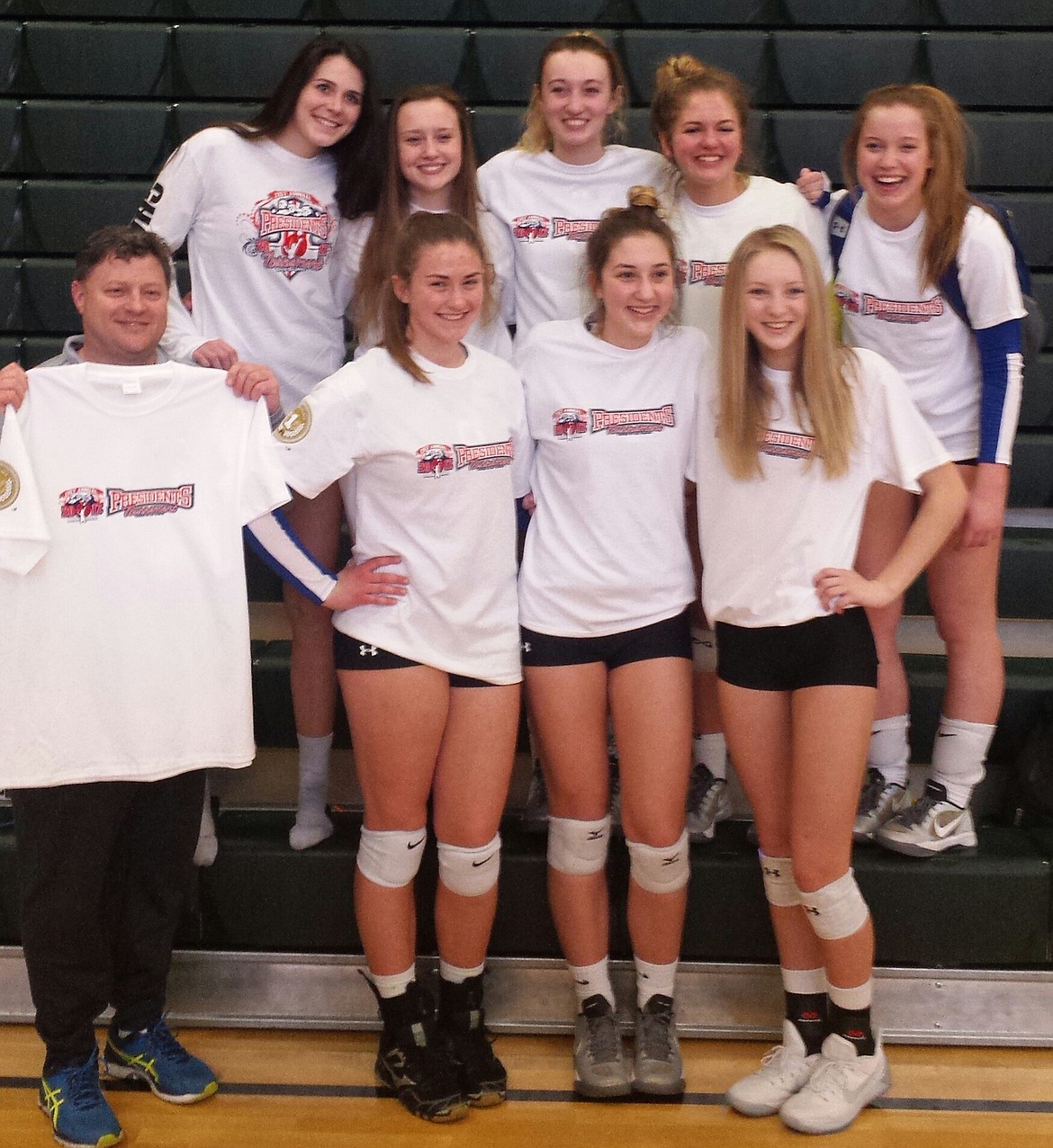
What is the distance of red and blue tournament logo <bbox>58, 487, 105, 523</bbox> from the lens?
1.84m

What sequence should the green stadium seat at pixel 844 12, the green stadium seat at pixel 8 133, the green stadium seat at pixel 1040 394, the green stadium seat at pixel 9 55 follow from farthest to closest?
1. the green stadium seat at pixel 844 12
2. the green stadium seat at pixel 9 55
3. the green stadium seat at pixel 8 133
4. the green stadium seat at pixel 1040 394

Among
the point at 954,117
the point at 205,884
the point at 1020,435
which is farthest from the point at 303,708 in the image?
the point at 1020,435

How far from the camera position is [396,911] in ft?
6.55

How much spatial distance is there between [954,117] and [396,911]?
60.1 inches

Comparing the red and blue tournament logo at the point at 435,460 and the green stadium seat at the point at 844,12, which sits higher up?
the green stadium seat at the point at 844,12

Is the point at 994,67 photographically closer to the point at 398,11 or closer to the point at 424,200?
the point at 398,11

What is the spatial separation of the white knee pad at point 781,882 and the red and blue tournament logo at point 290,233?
1222 mm

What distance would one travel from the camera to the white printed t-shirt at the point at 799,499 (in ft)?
6.18

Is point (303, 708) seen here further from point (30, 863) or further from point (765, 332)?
point (765, 332)

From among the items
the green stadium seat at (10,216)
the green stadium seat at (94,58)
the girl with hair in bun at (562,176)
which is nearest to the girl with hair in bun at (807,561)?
the girl with hair in bun at (562,176)

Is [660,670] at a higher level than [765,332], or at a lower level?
lower

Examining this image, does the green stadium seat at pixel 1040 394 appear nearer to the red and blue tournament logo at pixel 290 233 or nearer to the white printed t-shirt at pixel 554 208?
the white printed t-shirt at pixel 554 208

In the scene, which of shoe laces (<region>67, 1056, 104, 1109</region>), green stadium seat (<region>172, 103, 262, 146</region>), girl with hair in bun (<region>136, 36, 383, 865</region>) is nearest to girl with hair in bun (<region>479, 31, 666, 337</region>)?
girl with hair in bun (<region>136, 36, 383, 865</region>)

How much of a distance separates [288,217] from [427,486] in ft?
1.86
